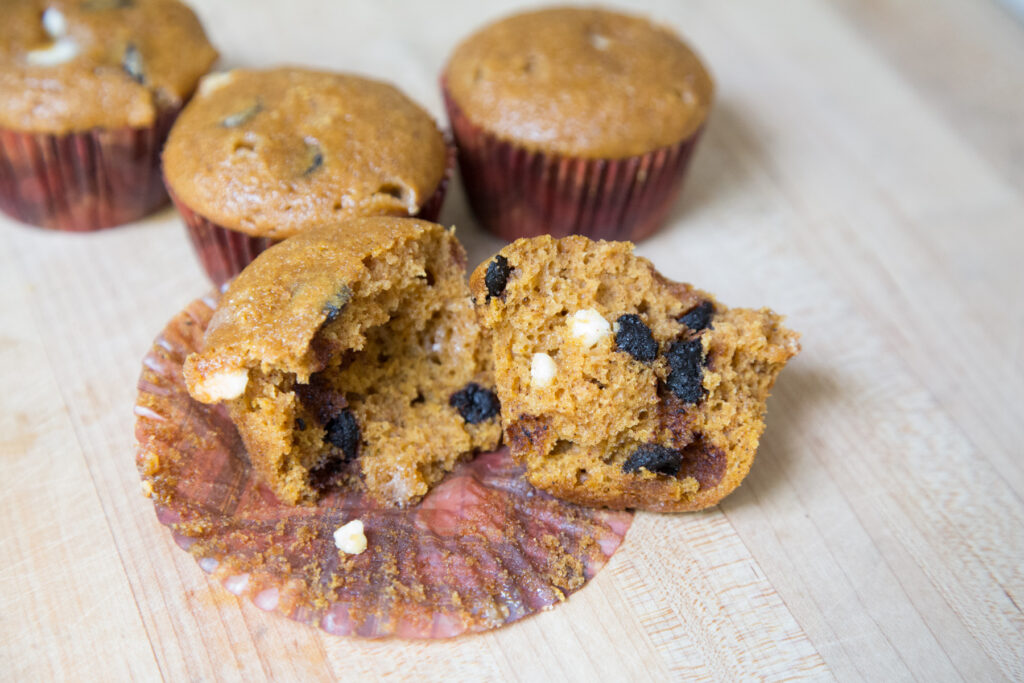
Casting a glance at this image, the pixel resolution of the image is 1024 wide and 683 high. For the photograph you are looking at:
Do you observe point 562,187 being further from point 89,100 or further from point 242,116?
point 89,100

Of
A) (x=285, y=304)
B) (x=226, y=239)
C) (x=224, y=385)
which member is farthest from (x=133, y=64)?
(x=224, y=385)

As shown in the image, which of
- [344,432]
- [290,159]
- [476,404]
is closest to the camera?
[344,432]

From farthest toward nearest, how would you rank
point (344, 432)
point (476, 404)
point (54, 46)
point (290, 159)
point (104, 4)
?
point (104, 4), point (54, 46), point (290, 159), point (476, 404), point (344, 432)

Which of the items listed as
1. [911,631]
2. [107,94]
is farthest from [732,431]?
[107,94]

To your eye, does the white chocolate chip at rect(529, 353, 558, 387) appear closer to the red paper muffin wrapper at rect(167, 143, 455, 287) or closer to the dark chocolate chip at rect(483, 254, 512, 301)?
the dark chocolate chip at rect(483, 254, 512, 301)

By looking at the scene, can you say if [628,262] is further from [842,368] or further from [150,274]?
[150,274]

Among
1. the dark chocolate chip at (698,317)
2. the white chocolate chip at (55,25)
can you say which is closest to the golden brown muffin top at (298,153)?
the white chocolate chip at (55,25)
